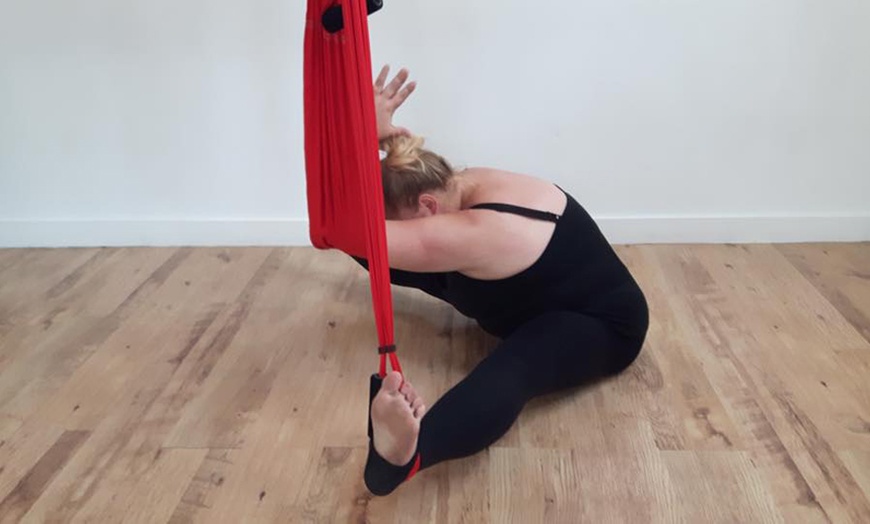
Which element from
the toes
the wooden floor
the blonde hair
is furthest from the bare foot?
the blonde hair

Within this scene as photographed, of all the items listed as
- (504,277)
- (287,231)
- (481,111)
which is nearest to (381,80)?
(504,277)

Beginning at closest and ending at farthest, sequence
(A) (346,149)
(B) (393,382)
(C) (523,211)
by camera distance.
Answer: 1. (B) (393,382)
2. (A) (346,149)
3. (C) (523,211)

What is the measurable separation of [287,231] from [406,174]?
2.94 feet

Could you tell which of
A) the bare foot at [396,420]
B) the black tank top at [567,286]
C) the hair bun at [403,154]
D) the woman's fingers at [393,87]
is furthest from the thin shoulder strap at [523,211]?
the bare foot at [396,420]

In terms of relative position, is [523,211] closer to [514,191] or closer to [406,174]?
[514,191]

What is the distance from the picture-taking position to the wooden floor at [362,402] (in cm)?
121

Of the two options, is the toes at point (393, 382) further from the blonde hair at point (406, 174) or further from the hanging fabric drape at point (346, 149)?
the blonde hair at point (406, 174)

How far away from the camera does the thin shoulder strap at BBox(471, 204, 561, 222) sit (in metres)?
1.40

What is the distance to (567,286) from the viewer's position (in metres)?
1.49

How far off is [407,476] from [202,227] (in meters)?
1.26

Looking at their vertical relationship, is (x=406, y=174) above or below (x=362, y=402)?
above

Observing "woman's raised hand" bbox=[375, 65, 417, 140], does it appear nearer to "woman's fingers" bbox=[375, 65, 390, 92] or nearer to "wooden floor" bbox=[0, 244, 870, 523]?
"woman's fingers" bbox=[375, 65, 390, 92]

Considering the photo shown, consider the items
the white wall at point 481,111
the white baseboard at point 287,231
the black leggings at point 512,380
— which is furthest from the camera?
the white baseboard at point 287,231

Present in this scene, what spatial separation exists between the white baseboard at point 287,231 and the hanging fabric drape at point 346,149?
82cm
